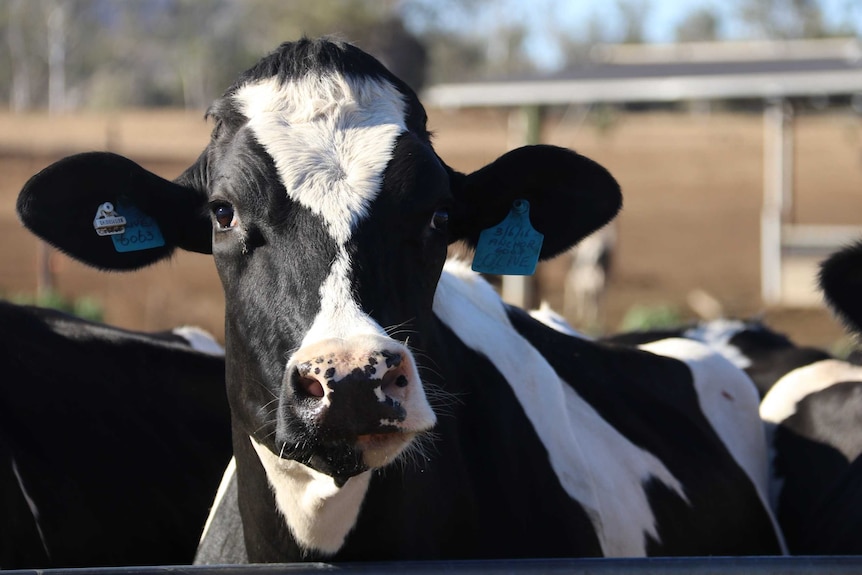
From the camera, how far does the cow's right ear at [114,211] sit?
3.16 m

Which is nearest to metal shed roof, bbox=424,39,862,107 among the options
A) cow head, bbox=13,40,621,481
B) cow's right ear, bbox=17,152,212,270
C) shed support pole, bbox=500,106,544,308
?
shed support pole, bbox=500,106,544,308

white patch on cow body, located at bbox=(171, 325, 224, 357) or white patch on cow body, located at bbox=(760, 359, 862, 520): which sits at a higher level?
white patch on cow body, located at bbox=(171, 325, 224, 357)

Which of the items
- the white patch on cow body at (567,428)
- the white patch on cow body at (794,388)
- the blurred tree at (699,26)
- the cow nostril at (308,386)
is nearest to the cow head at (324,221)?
the cow nostril at (308,386)

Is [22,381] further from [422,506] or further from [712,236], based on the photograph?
[712,236]

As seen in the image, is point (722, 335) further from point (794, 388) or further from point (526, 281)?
point (526, 281)

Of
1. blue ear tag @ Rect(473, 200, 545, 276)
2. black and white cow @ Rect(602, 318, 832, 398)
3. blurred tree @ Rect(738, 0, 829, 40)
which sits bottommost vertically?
black and white cow @ Rect(602, 318, 832, 398)

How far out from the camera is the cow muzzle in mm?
2434

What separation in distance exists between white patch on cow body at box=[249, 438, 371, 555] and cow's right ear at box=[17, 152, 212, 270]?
2.19 feet

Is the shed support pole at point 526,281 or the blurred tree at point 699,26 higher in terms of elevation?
the blurred tree at point 699,26

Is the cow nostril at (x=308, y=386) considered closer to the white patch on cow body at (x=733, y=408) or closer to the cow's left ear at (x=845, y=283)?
the cow's left ear at (x=845, y=283)

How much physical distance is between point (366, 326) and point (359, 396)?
0.19 m

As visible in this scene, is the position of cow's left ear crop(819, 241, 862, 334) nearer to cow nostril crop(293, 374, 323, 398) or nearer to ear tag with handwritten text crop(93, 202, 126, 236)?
cow nostril crop(293, 374, 323, 398)

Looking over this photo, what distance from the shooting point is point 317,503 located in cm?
291

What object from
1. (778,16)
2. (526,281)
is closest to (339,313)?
(526,281)
